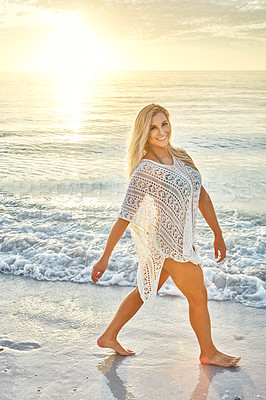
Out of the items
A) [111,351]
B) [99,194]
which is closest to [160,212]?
[111,351]

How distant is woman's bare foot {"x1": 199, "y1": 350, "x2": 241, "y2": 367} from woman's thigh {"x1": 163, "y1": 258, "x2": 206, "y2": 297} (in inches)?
20.3

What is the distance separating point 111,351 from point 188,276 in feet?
3.15

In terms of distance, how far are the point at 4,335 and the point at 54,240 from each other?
2.58 m

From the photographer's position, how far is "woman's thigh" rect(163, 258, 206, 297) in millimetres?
2986

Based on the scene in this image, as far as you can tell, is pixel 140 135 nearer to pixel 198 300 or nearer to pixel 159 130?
pixel 159 130

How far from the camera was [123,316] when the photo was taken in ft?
10.7

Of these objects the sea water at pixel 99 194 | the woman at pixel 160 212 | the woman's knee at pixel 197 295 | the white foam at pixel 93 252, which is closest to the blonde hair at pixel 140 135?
the woman at pixel 160 212

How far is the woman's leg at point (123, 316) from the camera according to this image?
322 centimetres

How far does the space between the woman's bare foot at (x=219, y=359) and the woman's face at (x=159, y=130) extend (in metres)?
1.52

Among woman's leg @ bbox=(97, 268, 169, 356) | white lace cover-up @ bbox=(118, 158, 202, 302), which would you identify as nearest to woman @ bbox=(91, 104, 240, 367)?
white lace cover-up @ bbox=(118, 158, 202, 302)

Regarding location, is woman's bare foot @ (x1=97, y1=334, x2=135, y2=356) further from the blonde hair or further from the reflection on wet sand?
the blonde hair

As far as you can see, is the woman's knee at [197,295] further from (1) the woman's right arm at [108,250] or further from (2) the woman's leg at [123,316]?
(1) the woman's right arm at [108,250]

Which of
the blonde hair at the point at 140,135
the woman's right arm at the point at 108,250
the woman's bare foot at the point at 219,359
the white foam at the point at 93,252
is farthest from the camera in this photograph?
the white foam at the point at 93,252

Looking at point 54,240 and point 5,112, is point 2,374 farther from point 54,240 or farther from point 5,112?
point 5,112
